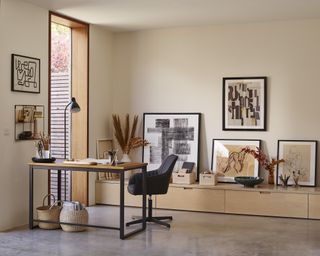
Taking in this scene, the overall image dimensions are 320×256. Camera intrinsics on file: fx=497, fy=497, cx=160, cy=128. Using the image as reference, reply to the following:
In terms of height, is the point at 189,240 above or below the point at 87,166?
below

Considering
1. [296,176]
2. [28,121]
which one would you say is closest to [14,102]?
[28,121]

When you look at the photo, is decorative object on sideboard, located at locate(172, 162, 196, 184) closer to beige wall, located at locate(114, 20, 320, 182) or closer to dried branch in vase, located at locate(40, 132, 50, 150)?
beige wall, located at locate(114, 20, 320, 182)

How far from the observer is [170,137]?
7.77 meters

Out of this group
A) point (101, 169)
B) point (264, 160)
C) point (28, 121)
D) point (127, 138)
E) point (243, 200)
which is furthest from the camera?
point (127, 138)

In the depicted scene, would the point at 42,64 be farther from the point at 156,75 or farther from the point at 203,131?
the point at 203,131

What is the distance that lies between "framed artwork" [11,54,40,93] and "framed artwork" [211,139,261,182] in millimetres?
2820

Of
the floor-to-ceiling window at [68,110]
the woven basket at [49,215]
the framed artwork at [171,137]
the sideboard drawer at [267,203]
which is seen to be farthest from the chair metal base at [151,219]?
the floor-to-ceiling window at [68,110]

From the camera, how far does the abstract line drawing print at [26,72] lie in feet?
19.9

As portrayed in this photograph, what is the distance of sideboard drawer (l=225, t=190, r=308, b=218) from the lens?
6.63 m

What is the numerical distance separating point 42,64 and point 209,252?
327 cm

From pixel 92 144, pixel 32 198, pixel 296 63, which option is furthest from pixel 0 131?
pixel 296 63

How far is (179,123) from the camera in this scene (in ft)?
25.4

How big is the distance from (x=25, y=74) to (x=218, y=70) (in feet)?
9.54

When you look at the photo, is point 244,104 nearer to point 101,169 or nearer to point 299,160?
point 299,160
